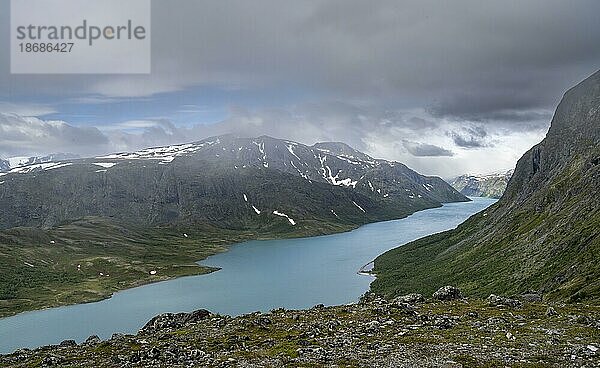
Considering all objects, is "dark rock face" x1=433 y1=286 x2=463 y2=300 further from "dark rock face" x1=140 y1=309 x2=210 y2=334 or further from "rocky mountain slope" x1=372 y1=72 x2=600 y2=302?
"dark rock face" x1=140 y1=309 x2=210 y2=334

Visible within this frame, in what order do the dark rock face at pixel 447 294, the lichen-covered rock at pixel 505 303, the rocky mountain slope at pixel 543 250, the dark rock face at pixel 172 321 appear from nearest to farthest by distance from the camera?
the lichen-covered rock at pixel 505 303 → the dark rock face at pixel 172 321 → the dark rock face at pixel 447 294 → the rocky mountain slope at pixel 543 250

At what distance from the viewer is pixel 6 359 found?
45.0 meters

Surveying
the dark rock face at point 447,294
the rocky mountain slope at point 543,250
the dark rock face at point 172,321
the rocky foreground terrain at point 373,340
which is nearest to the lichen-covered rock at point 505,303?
the rocky foreground terrain at point 373,340

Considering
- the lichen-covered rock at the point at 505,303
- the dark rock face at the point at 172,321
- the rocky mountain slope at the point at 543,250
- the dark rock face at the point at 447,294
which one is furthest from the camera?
the rocky mountain slope at the point at 543,250

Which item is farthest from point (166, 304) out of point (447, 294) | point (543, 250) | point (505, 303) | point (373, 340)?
point (373, 340)

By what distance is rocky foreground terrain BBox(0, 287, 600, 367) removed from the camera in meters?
29.2

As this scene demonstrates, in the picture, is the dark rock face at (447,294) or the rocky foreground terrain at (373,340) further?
the dark rock face at (447,294)

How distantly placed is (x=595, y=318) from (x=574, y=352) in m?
12.8

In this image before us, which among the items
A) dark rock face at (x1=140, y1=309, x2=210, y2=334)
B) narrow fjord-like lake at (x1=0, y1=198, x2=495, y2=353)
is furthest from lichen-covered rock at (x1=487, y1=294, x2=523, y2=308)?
narrow fjord-like lake at (x1=0, y1=198, x2=495, y2=353)

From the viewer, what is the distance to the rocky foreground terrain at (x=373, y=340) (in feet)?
95.9

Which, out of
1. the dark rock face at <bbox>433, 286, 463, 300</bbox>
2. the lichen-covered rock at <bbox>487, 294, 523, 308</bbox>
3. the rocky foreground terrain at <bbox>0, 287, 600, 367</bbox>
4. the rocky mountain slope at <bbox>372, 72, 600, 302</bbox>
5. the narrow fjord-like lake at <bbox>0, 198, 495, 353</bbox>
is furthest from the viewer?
the narrow fjord-like lake at <bbox>0, 198, 495, 353</bbox>

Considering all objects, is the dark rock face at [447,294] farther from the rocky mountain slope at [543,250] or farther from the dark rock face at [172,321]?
the dark rock face at [172,321]

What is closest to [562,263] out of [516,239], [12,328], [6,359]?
[516,239]

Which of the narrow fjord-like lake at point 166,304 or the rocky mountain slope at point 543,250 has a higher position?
the rocky mountain slope at point 543,250
